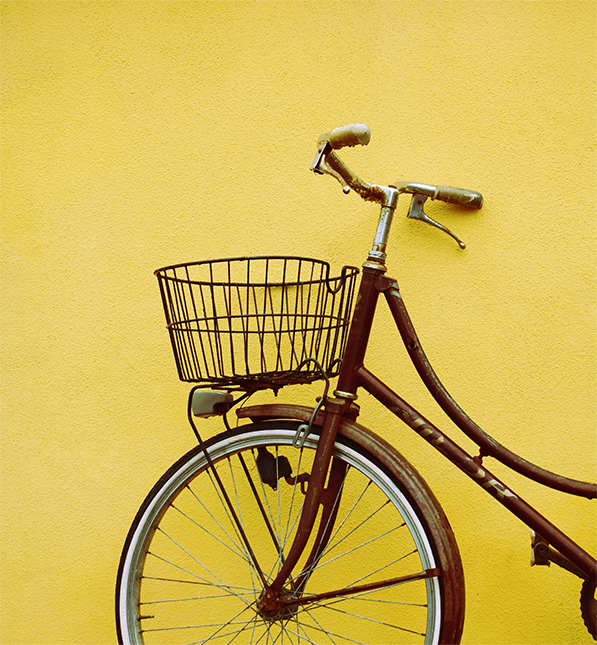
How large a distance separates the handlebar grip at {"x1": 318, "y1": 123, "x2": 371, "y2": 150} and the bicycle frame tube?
0.29 metres

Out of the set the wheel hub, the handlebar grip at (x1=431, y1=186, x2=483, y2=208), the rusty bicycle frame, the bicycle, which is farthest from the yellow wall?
the wheel hub

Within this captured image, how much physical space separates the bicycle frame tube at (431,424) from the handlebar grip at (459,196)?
317 millimetres

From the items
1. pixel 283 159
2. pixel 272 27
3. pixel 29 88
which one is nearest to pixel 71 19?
pixel 29 88

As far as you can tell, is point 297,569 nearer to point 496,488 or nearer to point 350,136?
point 496,488

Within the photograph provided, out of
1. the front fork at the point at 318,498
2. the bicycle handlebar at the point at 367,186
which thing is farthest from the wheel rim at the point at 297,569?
the bicycle handlebar at the point at 367,186

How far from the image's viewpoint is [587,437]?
1562mm

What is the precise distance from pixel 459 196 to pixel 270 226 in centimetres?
53

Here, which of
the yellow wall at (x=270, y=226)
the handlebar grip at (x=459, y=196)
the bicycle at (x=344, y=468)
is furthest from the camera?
the yellow wall at (x=270, y=226)

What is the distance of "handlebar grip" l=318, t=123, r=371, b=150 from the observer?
1.06 m

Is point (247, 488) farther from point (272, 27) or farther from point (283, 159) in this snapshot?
point (272, 27)

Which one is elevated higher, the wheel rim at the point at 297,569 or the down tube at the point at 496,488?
the down tube at the point at 496,488

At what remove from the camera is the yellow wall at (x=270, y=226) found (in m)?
1.58

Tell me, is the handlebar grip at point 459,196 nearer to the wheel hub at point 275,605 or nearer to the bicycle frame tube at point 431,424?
the bicycle frame tube at point 431,424

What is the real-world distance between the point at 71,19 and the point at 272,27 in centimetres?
62
